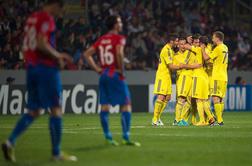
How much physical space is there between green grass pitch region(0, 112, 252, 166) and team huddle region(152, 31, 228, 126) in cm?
173

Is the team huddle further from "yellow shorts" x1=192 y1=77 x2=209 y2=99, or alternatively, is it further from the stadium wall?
the stadium wall

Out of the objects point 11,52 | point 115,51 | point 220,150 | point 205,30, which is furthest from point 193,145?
point 205,30

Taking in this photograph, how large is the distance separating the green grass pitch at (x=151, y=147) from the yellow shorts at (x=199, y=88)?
1.86 meters

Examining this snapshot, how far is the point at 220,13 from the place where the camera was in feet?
117

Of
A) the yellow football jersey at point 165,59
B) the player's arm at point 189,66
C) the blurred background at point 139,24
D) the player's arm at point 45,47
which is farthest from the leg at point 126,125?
the blurred background at point 139,24

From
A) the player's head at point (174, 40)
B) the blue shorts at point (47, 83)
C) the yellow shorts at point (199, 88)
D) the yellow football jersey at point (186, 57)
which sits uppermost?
the player's head at point (174, 40)

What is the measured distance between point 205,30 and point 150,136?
18125 millimetres

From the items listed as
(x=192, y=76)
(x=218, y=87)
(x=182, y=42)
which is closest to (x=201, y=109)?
(x=218, y=87)

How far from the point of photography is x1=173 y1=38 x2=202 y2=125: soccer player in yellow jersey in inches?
845

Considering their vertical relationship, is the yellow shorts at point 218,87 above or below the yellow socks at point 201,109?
above

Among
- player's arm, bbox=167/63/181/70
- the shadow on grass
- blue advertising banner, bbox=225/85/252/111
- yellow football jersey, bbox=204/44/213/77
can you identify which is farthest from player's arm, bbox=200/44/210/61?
blue advertising banner, bbox=225/85/252/111

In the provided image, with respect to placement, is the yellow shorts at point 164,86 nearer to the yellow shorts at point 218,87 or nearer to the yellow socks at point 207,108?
the yellow socks at point 207,108

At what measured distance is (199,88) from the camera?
70.6 ft

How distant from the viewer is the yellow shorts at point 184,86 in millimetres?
21625
